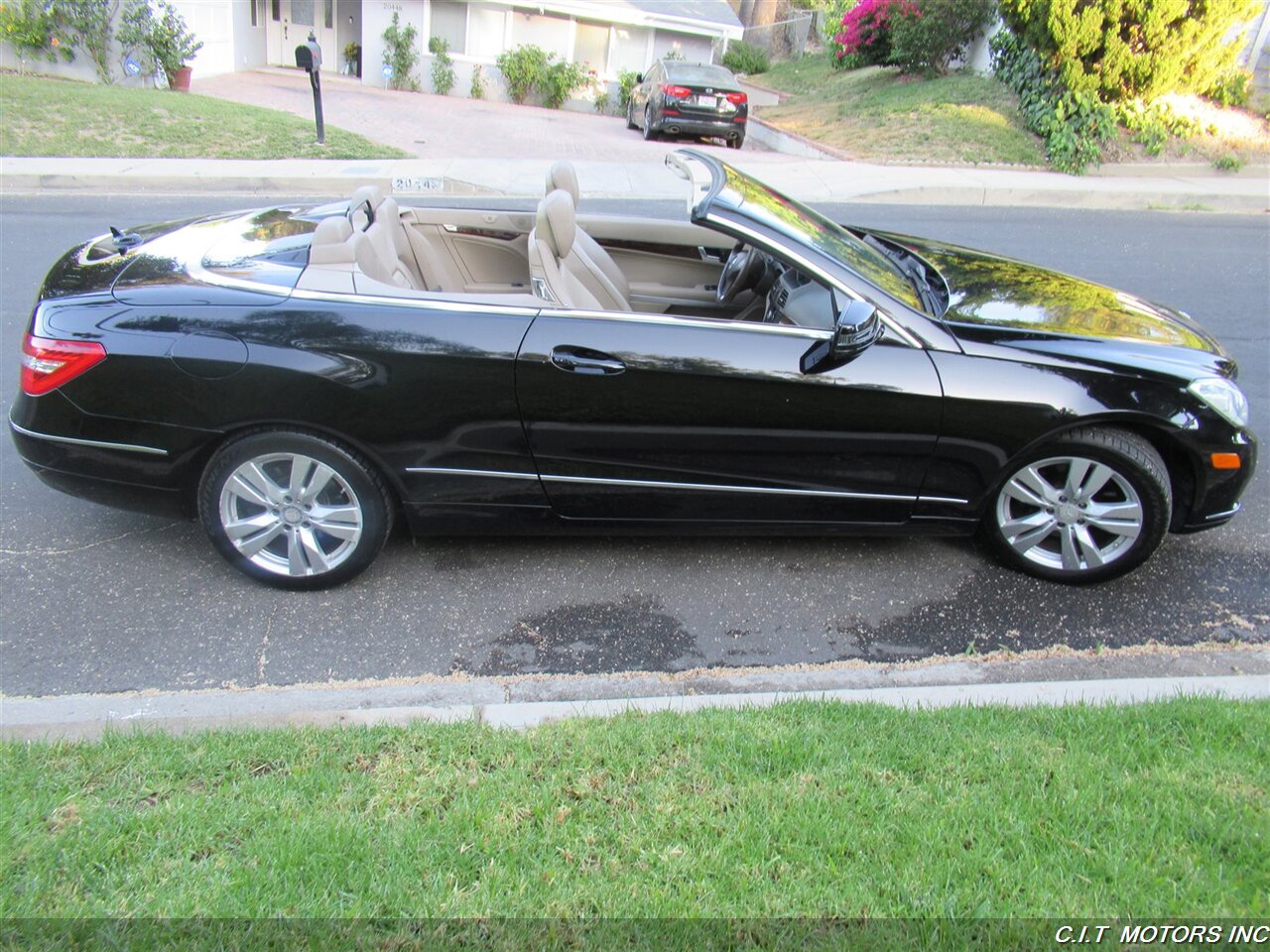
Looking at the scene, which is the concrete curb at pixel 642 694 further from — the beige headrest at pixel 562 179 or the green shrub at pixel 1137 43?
the green shrub at pixel 1137 43

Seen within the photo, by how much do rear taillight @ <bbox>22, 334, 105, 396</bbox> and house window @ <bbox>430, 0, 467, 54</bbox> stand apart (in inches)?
961

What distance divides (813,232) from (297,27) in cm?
2933

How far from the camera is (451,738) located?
2.72 metres

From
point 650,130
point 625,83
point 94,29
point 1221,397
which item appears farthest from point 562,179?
point 625,83

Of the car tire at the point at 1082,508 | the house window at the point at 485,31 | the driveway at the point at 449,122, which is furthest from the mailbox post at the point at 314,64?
the car tire at the point at 1082,508

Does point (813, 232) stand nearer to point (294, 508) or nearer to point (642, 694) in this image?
point (642, 694)

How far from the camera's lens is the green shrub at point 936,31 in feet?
61.9

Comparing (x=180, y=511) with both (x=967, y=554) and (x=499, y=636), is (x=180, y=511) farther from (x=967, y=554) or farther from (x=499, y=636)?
(x=967, y=554)

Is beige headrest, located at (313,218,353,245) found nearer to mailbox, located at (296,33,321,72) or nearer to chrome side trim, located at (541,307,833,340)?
chrome side trim, located at (541,307,833,340)

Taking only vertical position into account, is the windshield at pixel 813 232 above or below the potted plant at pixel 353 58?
below

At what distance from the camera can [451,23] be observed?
25.3 meters

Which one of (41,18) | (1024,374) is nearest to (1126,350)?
(1024,374)

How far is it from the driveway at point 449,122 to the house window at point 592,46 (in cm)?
240

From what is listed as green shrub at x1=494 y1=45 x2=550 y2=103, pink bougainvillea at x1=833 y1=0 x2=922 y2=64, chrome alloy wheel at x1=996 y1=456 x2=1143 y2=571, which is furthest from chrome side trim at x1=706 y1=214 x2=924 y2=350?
green shrub at x1=494 y1=45 x2=550 y2=103
